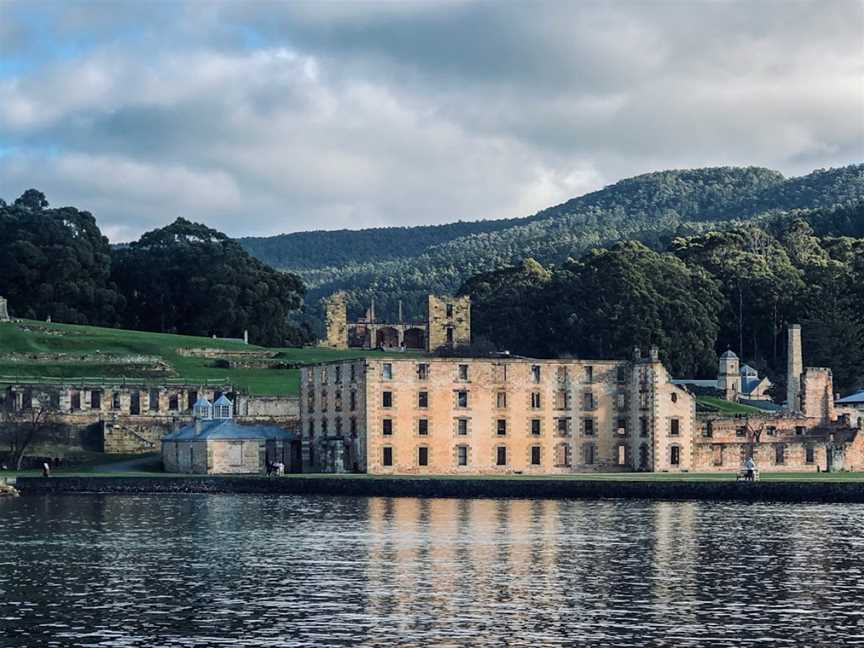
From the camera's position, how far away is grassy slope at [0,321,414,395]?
130375 mm

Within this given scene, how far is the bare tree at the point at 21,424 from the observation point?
114 meters

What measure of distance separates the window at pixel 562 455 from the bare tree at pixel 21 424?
103 ft

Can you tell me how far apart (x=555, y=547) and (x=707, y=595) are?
1424cm

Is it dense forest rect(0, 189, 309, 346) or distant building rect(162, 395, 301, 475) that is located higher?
dense forest rect(0, 189, 309, 346)

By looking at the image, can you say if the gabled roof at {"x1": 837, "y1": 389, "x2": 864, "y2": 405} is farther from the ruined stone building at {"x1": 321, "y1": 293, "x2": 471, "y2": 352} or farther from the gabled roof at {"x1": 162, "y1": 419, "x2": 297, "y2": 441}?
the ruined stone building at {"x1": 321, "y1": 293, "x2": 471, "y2": 352}

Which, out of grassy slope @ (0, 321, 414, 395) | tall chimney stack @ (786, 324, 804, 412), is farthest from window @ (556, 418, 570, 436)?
grassy slope @ (0, 321, 414, 395)

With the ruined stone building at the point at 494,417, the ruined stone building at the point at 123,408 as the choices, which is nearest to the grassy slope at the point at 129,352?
the ruined stone building at the point at 123,408

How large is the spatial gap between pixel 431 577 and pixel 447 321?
368 ft

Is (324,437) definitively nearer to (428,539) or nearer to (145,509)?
(145,509)

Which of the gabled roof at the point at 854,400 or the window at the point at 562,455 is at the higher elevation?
the gabled roof at the point at 854,400

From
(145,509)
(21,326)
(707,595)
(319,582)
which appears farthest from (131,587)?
(21,326)

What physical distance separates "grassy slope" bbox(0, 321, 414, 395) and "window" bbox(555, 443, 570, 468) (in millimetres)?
24131

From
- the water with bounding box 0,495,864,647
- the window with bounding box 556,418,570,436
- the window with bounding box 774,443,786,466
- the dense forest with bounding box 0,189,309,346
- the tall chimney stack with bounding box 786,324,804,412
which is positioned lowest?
the water with bounding box 0,495,864,647

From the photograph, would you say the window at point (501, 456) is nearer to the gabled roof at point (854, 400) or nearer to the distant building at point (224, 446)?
the distant building at point (224, 446)
